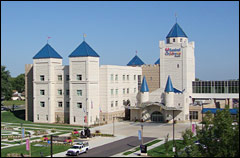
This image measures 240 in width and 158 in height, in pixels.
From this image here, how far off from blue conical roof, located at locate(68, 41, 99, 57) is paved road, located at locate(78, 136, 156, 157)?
20.0 m


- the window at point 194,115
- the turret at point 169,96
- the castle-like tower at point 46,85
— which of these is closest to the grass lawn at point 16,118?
the castle-like tower at point 46,85

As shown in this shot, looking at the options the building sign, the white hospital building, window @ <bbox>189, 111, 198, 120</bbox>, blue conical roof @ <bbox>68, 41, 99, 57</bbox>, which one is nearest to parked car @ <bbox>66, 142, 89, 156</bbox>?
the white hospital building

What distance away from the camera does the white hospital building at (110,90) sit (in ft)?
219

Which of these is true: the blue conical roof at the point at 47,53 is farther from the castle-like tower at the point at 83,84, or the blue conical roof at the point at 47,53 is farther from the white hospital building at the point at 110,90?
the castle-like tower at the point at 83,84

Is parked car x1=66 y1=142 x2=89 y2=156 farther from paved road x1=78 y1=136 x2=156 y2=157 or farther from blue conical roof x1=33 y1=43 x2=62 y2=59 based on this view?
blue conical roof x1=33 y1=43 x2=62 y2=59

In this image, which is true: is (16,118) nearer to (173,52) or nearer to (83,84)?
(83,84)

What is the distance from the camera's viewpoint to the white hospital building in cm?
6688

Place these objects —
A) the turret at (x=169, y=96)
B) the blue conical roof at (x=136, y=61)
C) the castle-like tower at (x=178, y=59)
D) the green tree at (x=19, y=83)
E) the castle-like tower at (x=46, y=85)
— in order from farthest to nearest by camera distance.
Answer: the green tree at (x=19, y=83), the blue conical roof at (x=136, y=61), the castle-like tower at (x=178, y=59), the castle-like tower at (x=46, y=85), the turret at (x=169, y=96)

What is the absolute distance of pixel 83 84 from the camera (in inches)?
2613

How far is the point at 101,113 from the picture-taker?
69.5 m

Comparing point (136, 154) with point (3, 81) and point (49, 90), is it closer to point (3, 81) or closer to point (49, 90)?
point (49, 90)

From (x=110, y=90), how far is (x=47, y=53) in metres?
14.0

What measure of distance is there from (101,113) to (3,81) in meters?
37.2

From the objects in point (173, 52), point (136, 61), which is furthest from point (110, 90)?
point (136, 61)
